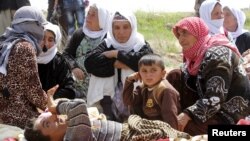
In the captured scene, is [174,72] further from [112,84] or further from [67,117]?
[67,117]

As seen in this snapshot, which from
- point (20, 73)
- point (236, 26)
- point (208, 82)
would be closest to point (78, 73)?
point (20, 73)

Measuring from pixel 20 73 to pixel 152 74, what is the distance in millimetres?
1055

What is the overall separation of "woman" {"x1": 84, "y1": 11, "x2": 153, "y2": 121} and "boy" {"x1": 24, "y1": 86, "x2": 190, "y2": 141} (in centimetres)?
134

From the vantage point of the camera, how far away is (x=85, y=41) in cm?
627

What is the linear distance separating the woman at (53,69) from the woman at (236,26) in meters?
2.35

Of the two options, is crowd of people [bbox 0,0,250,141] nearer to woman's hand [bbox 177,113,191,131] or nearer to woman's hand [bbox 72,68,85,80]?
woman's hand [bbox 177,113,191,131]

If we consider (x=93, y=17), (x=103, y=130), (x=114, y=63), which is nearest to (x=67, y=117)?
(x=103, y=130)

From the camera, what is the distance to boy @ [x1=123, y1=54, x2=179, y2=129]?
487cm

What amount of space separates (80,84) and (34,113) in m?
1.19

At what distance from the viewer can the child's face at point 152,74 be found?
499cm

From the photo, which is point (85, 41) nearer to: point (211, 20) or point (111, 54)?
A: point (111, 54)

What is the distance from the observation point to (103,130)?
14.6 ft

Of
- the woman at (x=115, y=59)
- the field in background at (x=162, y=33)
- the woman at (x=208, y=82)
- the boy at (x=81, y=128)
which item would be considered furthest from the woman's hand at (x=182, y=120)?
the field in background at (x=162, y=33)

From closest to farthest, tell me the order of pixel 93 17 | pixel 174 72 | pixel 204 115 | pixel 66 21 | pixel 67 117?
pixel 67 117, pixel 204 115, pixel 174 72, pixel 93 17, pixel 66 21
